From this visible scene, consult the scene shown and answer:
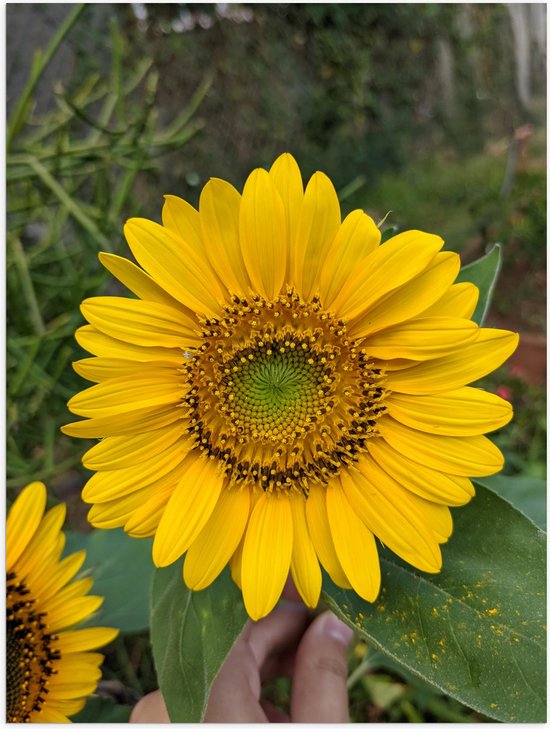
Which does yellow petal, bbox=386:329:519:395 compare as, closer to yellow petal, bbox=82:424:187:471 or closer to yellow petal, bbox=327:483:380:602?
yellow petal, bbox=327:483:380:602

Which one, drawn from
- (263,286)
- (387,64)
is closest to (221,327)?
(263,286)

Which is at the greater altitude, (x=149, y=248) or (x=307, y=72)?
(x=307, y=72)

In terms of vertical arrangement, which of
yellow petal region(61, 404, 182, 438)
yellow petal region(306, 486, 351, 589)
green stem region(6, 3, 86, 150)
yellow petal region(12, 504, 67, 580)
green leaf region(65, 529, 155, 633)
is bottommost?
green leaf region(65, 529, 155, 633)

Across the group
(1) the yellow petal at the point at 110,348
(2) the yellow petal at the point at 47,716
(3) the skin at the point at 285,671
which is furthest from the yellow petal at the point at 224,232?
(2) the yellow petal at the point at 47,716

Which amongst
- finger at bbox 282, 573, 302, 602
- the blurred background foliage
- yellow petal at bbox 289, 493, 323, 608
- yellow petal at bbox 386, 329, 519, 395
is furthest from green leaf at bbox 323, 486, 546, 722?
the blurred background foliage

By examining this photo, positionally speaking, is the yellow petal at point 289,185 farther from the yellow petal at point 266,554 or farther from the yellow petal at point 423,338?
the yellow petal at point 266,554

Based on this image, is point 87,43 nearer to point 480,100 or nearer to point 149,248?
point 149,248

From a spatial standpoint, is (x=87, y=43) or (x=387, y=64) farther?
(x=387, y=64)
